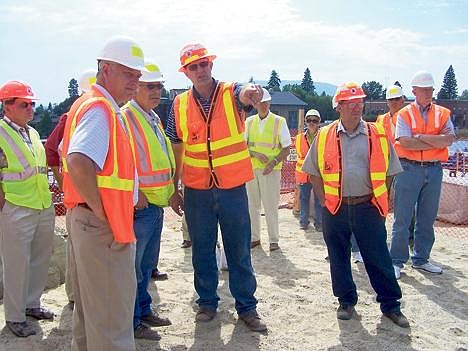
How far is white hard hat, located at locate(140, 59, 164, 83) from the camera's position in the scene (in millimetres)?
4093

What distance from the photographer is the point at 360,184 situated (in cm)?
431

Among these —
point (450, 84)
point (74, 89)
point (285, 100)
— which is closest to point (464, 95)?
point (450, 84)

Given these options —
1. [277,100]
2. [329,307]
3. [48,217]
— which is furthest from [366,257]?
[277,100]

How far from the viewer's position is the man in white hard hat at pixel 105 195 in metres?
2.65

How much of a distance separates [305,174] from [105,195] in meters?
6.04

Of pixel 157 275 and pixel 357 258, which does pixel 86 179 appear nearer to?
pixel 157 275

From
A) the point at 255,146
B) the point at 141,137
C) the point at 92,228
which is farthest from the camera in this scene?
the point at 255,146

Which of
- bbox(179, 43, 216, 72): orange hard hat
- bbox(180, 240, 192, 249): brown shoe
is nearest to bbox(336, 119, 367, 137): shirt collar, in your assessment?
bbox(179, 43, 216, 72): orange hard hat

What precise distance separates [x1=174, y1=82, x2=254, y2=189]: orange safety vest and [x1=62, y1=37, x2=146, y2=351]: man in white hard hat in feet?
4.12

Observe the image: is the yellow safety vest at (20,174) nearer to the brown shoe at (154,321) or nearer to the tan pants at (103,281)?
the brown shoe at (154,321)

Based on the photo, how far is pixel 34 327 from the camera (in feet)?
14.1

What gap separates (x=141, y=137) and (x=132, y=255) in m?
1.30

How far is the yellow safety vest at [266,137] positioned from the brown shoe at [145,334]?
343cm

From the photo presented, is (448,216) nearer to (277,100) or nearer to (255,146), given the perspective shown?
(255,146)
